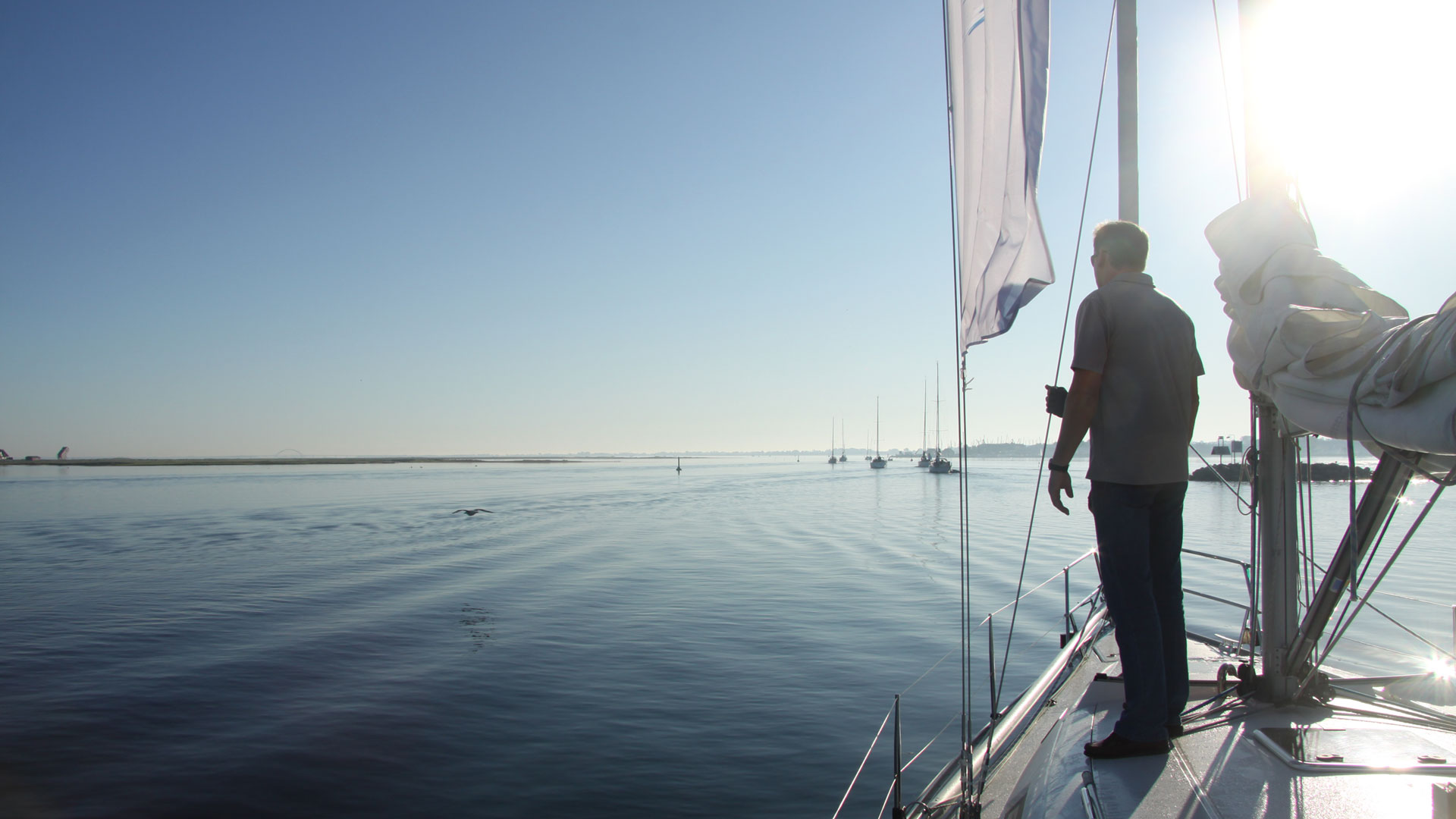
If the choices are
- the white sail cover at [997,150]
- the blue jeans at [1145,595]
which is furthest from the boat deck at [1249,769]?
the white sail cover at [997,150]

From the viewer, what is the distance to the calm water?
554 cm

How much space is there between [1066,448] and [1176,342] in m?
0.65

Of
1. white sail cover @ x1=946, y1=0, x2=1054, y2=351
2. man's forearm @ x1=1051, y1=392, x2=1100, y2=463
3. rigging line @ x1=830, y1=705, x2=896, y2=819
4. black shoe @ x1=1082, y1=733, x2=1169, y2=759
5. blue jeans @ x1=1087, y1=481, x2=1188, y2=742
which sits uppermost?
white sail cover @ x1=946, y1=0, x2=1054, y2=351

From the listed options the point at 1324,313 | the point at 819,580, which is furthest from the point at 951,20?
the point at 819,580

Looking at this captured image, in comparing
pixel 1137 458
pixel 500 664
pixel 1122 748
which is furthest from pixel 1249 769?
pixel 500 664

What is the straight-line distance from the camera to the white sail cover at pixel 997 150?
339 cm

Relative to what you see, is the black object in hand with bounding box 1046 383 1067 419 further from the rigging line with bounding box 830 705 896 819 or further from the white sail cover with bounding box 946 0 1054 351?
the rigging line with bounding box 830 705 896 819

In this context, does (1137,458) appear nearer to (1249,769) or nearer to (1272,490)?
(1272,490)

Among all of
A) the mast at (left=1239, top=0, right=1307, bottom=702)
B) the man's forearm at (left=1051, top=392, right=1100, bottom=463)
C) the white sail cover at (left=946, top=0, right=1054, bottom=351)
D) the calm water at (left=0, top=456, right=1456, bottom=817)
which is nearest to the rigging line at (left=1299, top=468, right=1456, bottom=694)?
the mast at (left=1239, top=0, right=1307, bottom=702)

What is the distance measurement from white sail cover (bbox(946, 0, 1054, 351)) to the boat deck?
1.80 metres

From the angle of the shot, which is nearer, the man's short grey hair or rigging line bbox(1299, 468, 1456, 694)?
rigging line bbox(1299, 468, 1456, 694)

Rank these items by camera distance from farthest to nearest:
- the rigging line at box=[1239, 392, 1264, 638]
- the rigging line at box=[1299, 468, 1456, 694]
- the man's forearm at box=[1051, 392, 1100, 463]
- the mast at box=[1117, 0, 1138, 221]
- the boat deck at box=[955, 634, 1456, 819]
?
the mast at box=[1117, 0, 1138, 221], the rigging line at box=[1239, 392, 1264, 638], the man's forearm at box=[1051, 392, 1100, 463], the rigging line at box=[1299, 468, 1456, 694], the boat deck at box=[955, 634, 1456, 819]

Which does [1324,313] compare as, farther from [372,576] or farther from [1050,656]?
[372,576]

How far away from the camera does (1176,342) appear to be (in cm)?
294
